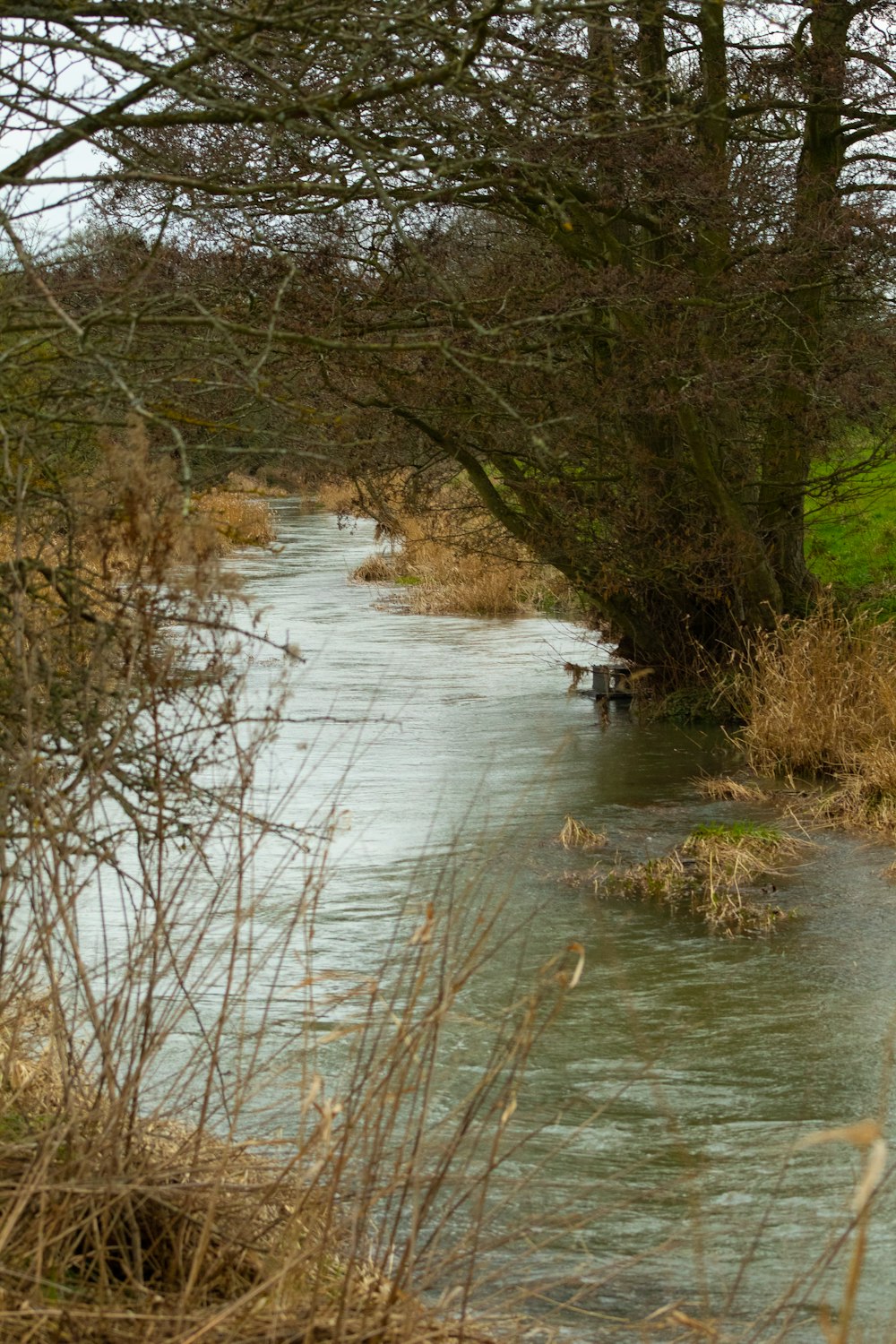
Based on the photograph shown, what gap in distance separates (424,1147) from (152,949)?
2.20 feet

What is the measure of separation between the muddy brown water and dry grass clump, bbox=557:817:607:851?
0.33 feet

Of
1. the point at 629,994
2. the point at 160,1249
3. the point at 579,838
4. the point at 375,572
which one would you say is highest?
the point at 375,572

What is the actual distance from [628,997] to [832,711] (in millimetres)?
10078

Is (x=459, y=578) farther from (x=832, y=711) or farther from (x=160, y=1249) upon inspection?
(x=160, y=1249)

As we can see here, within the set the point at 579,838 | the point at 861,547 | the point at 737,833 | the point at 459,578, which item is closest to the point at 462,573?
the point at 459,578

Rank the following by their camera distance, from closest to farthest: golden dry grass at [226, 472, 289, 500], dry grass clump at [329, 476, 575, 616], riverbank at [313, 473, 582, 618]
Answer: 1. golden dry grass at [226, 472, 289, 500]
2. riverbank at [313, 473, 582, 618]
3. dry grass clump at [329, 476, 575, 616]

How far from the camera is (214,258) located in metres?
9.73

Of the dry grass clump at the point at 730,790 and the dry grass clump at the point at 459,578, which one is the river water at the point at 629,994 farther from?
the dry grass clump at the point at 459,578

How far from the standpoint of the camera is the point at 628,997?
2.91 m

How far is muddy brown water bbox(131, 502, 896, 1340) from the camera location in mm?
4992

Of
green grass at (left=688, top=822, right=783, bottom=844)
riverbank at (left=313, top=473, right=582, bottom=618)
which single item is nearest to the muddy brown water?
green grass at (left=688, top=822, right=783, bottom=844)

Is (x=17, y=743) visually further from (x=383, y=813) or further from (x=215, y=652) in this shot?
(x=383, y=813)

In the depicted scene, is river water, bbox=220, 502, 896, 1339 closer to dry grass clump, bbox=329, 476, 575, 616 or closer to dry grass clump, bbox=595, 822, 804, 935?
dry grass clump, bbox=595, 822, 804, 935

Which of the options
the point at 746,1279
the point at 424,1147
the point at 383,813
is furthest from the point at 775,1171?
the point at 383,813
